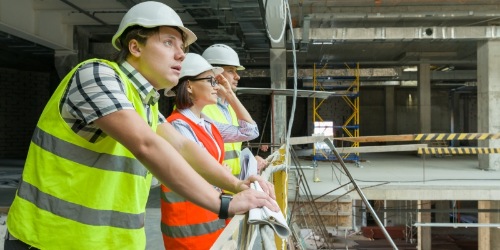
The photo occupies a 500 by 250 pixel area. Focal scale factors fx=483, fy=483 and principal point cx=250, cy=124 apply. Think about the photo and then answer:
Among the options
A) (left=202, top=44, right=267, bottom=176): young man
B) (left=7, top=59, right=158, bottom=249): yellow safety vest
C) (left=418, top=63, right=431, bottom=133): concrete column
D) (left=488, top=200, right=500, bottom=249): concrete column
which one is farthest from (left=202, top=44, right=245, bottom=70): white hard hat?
(left=418, top=63, right=431, bottom=133): concrete column

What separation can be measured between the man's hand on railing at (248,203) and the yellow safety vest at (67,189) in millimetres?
401

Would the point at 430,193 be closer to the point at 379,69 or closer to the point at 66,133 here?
the point at 66,133

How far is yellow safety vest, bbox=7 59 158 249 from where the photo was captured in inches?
61.8

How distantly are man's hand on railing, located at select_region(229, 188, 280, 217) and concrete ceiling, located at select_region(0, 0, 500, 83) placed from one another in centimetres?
796

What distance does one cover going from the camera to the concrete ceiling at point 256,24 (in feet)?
37.4

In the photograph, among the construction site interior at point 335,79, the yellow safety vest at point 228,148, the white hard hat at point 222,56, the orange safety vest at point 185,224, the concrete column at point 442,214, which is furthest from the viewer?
the concrete column at point 442,214

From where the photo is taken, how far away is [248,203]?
1.59 meters

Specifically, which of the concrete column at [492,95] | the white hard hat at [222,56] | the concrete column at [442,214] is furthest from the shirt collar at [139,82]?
the concrete column at [442,214]

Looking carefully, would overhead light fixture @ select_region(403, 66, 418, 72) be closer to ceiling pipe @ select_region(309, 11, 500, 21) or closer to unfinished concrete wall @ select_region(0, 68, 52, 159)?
ceiling pipe @ select_region(309, 11, 500, 21)

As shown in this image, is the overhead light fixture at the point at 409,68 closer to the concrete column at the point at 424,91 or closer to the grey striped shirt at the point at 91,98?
the concrete column at the point at 424,91

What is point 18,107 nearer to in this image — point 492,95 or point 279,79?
point 279,79

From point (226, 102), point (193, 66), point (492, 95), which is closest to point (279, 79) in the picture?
point (492, 95)

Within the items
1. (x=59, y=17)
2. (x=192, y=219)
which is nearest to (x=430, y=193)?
(x=192, y=219)

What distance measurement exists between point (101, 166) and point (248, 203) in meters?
0.50
